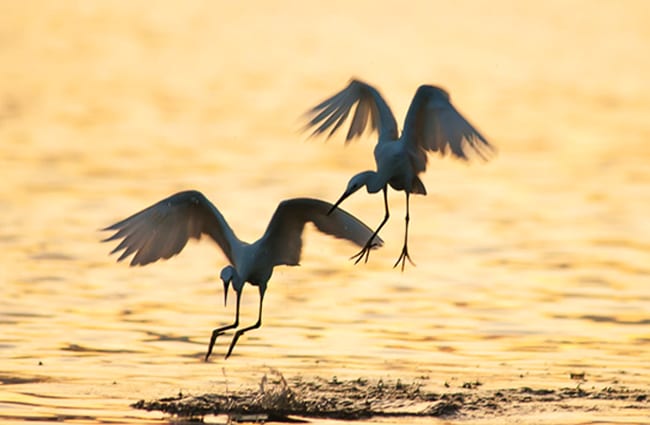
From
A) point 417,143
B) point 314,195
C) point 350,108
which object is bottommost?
point 417,143

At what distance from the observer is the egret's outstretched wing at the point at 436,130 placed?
1446cm

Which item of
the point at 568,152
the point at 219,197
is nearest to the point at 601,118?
the point at 568,152

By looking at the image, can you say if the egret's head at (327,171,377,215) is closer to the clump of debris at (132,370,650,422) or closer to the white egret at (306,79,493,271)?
the white egret at (306,79,493,271)

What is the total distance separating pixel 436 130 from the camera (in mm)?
14812

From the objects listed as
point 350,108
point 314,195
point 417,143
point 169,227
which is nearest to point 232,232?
point 169,227

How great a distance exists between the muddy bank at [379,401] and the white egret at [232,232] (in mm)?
926

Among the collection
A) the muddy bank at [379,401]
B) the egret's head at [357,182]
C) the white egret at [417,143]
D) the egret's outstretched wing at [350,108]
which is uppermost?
the egret's outstretched wing at [350,108]

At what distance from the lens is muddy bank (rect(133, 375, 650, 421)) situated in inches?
576

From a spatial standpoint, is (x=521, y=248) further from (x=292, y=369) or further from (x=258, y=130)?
(x=258, y=130)

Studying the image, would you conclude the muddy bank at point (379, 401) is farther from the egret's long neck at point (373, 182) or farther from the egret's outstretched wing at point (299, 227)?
the egret's long neck at point (373, 182)

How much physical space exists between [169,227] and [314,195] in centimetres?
1153

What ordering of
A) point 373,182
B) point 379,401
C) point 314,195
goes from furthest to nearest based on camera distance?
point 314,195 → point 379,401 → point 373,182

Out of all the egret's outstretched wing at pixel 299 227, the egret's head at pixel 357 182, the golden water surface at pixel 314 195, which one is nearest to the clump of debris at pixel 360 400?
the golden water surface at pixel 314 195

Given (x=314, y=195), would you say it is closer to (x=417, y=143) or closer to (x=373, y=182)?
(x=417, y=143)
